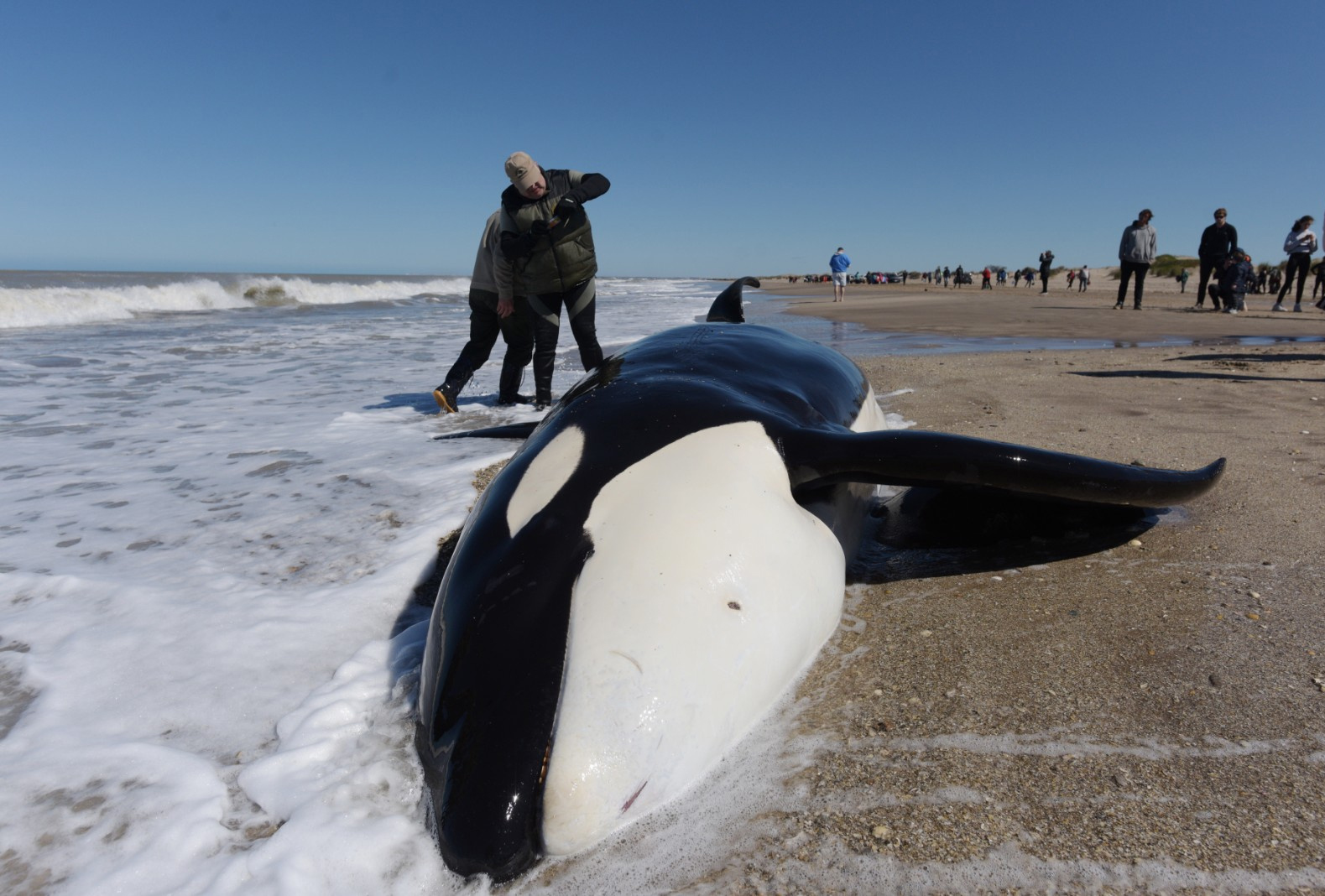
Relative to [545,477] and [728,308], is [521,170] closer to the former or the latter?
[728,308]

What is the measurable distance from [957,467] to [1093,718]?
2.55 feet

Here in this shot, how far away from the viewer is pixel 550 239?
6137 millimetres

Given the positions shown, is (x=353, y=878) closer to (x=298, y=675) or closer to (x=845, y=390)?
(x=298, y=675)

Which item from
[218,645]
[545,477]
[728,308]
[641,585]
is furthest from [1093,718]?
[728,308]

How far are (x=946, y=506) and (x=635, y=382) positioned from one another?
1392mm

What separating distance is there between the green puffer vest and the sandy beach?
4.26m

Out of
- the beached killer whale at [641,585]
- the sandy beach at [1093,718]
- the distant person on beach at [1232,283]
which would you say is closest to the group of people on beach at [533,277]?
the beached killer whale at [641,585]

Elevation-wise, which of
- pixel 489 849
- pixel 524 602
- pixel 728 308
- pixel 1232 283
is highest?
pixel 1232 283

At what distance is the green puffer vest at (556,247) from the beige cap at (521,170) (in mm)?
A: 186

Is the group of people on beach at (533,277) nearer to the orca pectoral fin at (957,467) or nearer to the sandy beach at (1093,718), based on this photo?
the orca pectoral fin at (957,467)

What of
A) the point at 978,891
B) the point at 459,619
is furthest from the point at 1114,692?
the point at 459,619

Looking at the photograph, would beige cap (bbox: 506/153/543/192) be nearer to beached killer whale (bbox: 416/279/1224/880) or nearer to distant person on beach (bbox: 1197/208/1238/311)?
beached killer whale (bbox: 416/279/1224/880)

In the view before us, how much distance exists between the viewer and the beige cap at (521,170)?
227 inches

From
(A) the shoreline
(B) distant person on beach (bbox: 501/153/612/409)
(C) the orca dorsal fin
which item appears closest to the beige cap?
(B) distant person on beach (bbox: 501/153/612/409)
